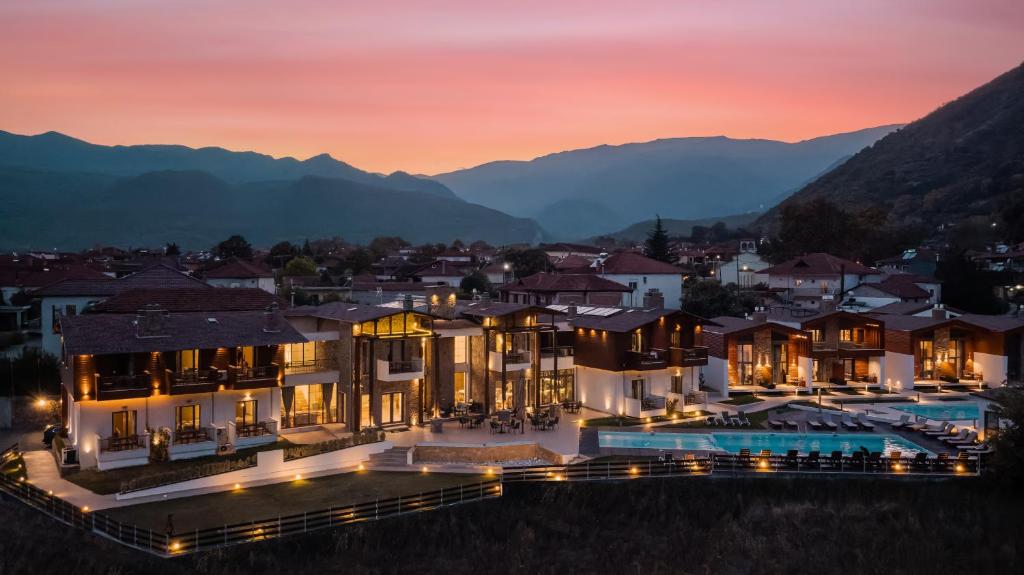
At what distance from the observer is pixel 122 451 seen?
26.0 metres

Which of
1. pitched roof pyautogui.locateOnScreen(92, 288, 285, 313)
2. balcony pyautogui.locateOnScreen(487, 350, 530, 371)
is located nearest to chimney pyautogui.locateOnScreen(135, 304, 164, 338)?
pitched roof pyautogui.locateOnScreen(92, 288, 285, 313)

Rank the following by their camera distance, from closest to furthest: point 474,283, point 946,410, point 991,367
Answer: point 946,410
point 991,367
point 474,283

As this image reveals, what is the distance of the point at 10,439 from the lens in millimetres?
30422

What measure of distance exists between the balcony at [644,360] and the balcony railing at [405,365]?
359 inches

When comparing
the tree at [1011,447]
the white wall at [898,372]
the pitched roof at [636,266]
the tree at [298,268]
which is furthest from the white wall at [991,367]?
the tree at [298,268]

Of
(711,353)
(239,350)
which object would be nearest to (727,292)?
(711,353)

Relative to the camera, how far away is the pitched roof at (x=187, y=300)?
37.8m

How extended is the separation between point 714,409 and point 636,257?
38.0m

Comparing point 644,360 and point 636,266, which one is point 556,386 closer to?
point 644,360

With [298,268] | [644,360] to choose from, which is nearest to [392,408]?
[644,360]

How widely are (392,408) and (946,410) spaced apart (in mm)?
25539

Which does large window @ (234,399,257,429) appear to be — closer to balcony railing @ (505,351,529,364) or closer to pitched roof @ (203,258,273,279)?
balcony railing @ (505,351,529,364)

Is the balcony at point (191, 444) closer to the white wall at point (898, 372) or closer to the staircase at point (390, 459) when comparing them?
the staircase at point (390, 459)

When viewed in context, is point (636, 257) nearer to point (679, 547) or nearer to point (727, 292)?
point (727, 292)
